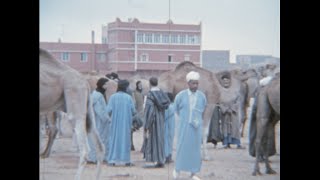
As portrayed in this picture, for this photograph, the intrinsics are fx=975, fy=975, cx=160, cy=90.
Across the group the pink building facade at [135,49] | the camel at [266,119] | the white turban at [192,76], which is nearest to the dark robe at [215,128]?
the camel at [266,119]

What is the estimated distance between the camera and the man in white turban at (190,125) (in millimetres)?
8664

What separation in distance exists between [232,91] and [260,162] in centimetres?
70

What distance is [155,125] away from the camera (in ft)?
28.6

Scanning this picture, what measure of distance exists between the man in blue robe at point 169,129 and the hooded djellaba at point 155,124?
0.09 feet

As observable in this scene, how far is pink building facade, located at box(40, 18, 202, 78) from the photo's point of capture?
864 centimetres

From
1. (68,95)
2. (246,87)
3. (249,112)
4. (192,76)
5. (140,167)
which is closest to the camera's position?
(68,95)

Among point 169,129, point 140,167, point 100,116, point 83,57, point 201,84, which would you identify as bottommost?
point 140,167

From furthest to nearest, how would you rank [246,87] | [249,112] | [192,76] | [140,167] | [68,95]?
[249,112] → [246,87] → [140,167] → [192,76] → [68,95]

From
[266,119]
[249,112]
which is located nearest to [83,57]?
[249,112]

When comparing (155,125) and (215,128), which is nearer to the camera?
(155,125)

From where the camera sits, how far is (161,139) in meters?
8.73

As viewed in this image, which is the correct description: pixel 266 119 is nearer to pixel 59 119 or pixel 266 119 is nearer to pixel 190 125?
pixel 190 125

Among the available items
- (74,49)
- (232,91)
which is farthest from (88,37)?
(232,91)
